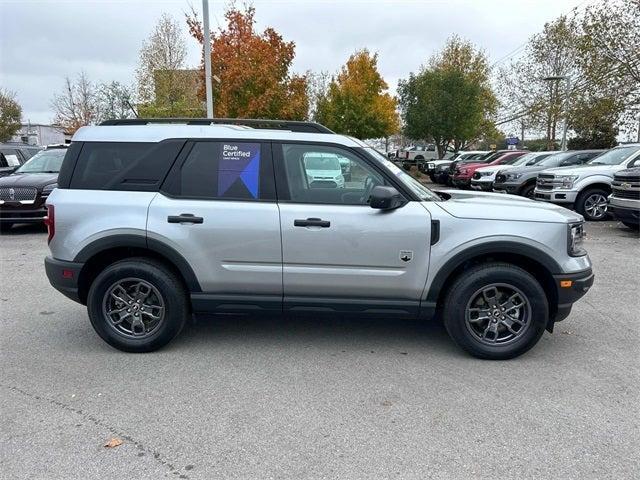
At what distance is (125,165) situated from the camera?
13.7 ft

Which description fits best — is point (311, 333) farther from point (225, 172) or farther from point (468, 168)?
point (468, 168)

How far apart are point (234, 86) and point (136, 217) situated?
13459 mm

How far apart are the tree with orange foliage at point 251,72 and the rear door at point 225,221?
514 inches

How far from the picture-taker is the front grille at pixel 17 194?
9.84 meters

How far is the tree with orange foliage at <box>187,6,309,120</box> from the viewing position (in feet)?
54.4

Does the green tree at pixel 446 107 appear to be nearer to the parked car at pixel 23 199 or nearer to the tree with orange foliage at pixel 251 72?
the tree with orange foliage at pixel 251 72

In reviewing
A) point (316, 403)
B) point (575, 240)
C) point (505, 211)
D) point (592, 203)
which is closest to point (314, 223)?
point (316, 403)

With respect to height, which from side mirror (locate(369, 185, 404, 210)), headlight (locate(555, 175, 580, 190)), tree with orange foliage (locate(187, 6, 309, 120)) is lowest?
headlight (locate(555, 175, 580, 190))

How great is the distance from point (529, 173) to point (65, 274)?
1301 cm

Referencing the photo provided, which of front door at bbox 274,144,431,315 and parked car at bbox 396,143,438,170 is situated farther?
parked car at bbox 396,143,438,170

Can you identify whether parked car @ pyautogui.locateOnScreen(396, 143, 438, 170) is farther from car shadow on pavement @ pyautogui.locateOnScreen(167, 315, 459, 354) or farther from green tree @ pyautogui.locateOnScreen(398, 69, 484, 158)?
car shadow on pavement @ pyautogui.locateOnScreen(167, 315, 459, 354)

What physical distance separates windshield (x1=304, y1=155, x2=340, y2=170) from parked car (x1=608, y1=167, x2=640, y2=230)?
25.1ft

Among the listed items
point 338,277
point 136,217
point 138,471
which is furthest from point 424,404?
point 136,217

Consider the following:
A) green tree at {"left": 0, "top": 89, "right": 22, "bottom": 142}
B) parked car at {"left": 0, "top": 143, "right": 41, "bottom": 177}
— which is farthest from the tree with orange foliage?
green tree at {"left": 0, "top": 89, "right": 22, "bottom": 142}
